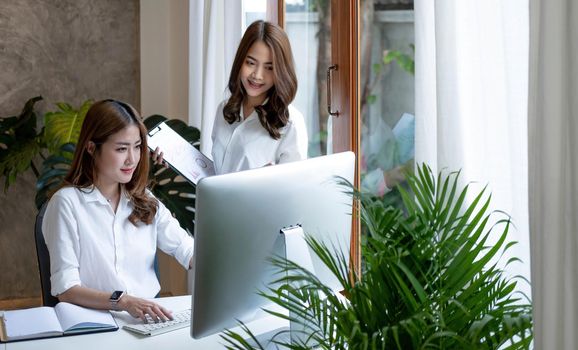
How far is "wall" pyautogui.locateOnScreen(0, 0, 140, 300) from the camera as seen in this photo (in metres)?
4.90

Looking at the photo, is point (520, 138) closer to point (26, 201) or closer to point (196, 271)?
point (196, 271)

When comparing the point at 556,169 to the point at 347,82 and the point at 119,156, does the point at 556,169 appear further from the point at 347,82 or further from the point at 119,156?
the point at 347,82

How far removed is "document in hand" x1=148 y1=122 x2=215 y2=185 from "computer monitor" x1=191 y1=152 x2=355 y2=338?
1.18m

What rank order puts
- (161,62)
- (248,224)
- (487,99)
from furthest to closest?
(161,62) < (487,99) < (248,224)

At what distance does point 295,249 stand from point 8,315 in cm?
87

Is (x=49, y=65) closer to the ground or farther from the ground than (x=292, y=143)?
farther from the ground

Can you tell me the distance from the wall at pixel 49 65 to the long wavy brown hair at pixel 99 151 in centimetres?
239

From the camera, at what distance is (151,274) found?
9.14 feet

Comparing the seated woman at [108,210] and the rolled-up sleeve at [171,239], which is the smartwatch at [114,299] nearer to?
the seated woman at [108,210]

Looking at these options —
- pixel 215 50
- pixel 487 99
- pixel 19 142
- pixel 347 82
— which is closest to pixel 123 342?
pixel 487 99

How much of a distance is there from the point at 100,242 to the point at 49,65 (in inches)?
99.7

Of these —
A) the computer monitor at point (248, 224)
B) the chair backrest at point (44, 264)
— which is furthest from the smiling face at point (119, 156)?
the computer monitor at point (248, 224)

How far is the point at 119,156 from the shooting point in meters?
2.65

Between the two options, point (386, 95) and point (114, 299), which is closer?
point (114, 299)
